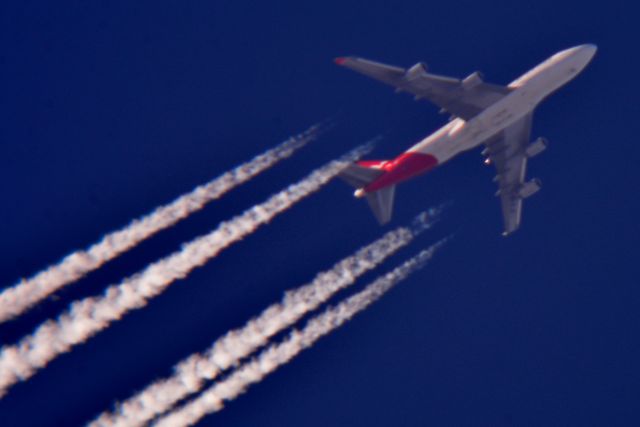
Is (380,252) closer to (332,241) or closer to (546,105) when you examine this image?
(332,241)

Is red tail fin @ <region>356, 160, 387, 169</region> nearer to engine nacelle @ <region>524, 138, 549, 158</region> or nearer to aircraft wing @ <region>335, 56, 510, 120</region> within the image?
aircraft wing @ <region>335, 56, 510, 120</region>

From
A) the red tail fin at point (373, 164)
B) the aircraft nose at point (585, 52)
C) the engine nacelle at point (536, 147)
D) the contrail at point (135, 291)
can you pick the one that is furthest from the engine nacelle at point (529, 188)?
the contrail at point (135, 291)

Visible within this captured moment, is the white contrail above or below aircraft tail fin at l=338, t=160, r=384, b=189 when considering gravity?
above

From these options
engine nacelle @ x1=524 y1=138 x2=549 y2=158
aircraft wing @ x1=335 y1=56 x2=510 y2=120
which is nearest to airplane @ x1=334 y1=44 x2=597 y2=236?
aircraft wing @ x1=335 y1=56 x2=510 y2=120

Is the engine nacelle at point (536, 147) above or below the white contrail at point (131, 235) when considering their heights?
below

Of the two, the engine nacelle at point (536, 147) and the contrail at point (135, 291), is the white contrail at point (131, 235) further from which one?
the engine nacelle at point (536, 147)

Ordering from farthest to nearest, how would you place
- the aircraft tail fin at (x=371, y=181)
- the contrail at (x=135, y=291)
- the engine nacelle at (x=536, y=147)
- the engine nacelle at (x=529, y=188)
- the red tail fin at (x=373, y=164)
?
1. the engine nacelle at (x=529, y=188)
2. the engine nacelle at (x=536, y=147)
3. the red tail fin at (x=373, y=164)
4. the aircraft tail fin at (x=371, y=181)
5. the contrail at (x=135, y=291)

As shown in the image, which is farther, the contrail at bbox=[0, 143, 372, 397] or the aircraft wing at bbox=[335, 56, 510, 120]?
the contrail at bbox=[0, 143, 372, 397]
